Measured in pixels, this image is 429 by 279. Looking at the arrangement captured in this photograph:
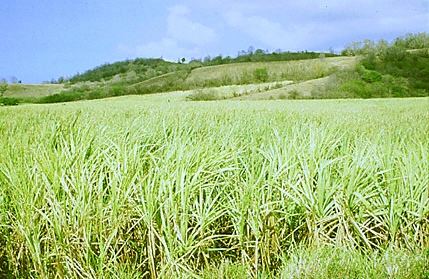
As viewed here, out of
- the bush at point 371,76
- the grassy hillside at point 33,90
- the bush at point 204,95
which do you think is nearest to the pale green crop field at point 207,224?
the bush at point 204,95

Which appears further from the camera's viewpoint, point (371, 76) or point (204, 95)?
point (371, 76)

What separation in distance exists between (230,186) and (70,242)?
3.35 feet

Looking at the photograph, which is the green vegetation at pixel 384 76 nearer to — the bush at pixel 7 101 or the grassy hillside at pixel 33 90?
the bush at pixel 7 101

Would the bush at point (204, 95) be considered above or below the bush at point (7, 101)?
below

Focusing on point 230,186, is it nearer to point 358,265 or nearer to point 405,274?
point 358,265

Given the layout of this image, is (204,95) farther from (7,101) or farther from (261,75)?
(7,101)

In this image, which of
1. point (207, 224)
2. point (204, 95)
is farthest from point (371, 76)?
point (207, 224)

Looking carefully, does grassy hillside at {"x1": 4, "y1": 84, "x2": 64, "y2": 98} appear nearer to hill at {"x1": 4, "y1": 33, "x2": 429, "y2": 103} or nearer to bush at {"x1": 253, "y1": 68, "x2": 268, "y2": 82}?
hill at {"x1": 4, "y1": 33, "x2": 429, "y2": 103}

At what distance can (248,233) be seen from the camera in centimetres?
251

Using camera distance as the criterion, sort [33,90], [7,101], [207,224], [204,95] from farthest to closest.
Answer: [33,90] → [204,95] → [7,101] → [207,224]

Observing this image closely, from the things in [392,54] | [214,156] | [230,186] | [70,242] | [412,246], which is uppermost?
[392,54]

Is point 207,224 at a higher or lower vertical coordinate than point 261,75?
lower

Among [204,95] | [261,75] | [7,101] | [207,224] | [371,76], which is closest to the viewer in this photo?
[207,224]

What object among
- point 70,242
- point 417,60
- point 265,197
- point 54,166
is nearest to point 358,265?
point 265,197
